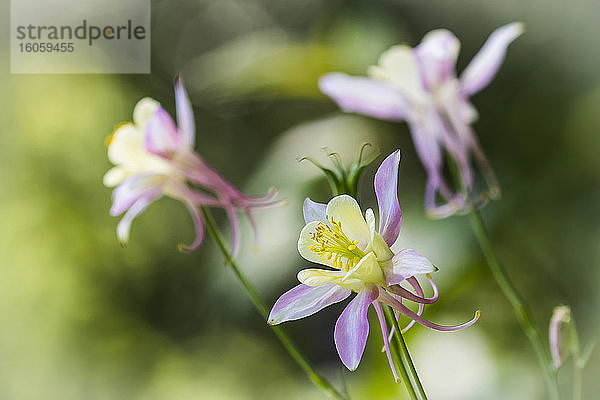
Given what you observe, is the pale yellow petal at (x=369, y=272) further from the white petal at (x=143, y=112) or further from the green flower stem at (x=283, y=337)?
the white petal at (x=143, y=112)

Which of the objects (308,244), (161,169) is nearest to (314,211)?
(308,244)

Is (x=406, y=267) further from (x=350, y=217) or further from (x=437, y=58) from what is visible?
(x=437, y=58)

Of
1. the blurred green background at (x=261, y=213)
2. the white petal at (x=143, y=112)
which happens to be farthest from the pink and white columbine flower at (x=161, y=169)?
the blurred green background at (x=261, y=213)

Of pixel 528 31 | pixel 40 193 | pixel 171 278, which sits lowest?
pixel 171 278

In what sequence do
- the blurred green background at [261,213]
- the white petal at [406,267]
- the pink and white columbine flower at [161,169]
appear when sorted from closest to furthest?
the white petal at [406,267] < the pink and white columbine flower at [161,169] < the blurred green background at [261,213]

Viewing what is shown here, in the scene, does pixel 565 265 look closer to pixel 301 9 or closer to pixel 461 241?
pixel 461 241

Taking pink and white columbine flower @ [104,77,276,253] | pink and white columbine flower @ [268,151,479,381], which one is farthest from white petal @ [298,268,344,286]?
pink and white columbine flower @ [104,77,276,253]

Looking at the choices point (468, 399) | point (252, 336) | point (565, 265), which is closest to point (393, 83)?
point (468, 399)

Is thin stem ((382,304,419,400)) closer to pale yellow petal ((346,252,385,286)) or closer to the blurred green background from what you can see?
pale yellow petal ((346,252,385,286))
